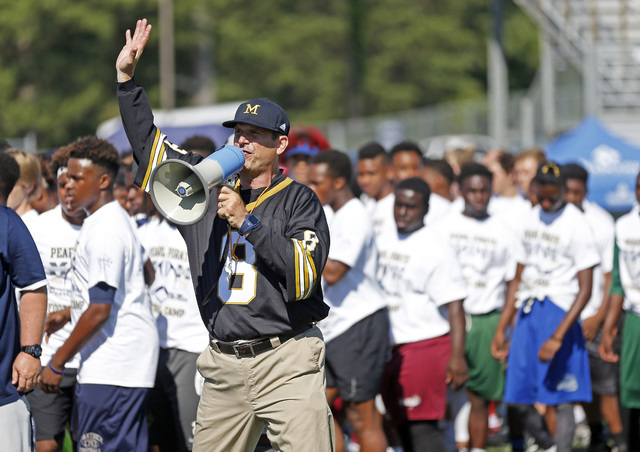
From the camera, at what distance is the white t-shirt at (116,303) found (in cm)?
589

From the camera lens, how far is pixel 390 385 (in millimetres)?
7562

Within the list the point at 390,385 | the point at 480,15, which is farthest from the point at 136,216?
the point at 480,15

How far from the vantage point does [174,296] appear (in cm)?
671

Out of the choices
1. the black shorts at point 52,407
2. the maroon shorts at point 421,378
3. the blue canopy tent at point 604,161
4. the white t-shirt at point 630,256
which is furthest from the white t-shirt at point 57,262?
the blue canopy tent at point 604,161

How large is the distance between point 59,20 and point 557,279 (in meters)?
32.5

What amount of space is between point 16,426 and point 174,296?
191 cm

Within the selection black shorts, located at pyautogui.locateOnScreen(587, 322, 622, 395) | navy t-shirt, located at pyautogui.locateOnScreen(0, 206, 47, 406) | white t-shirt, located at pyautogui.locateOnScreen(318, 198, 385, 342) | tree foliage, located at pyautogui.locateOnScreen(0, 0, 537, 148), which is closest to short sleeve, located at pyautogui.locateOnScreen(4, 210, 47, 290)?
navy t-shirt, located at pyautogui.locateOnScreen(0, 206, 47, 406)

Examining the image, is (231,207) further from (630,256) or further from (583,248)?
(630,256)

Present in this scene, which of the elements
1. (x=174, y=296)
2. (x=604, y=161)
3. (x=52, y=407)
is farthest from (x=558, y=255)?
(x=604, y=161)

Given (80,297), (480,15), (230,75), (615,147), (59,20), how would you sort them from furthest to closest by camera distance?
(480,15), (230,75), (59,20), (615,147), (80,297)

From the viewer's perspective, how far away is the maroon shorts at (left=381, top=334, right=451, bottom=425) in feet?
24.2

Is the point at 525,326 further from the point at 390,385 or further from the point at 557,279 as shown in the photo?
the point at 390,385

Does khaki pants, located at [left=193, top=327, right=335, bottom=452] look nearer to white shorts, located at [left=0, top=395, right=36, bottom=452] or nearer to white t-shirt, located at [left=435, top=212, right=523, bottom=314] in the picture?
white shorts, located at [left=0, top=395, right=36, bottom=452]

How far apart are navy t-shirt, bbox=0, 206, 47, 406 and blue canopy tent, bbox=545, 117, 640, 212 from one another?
9.07 metres
